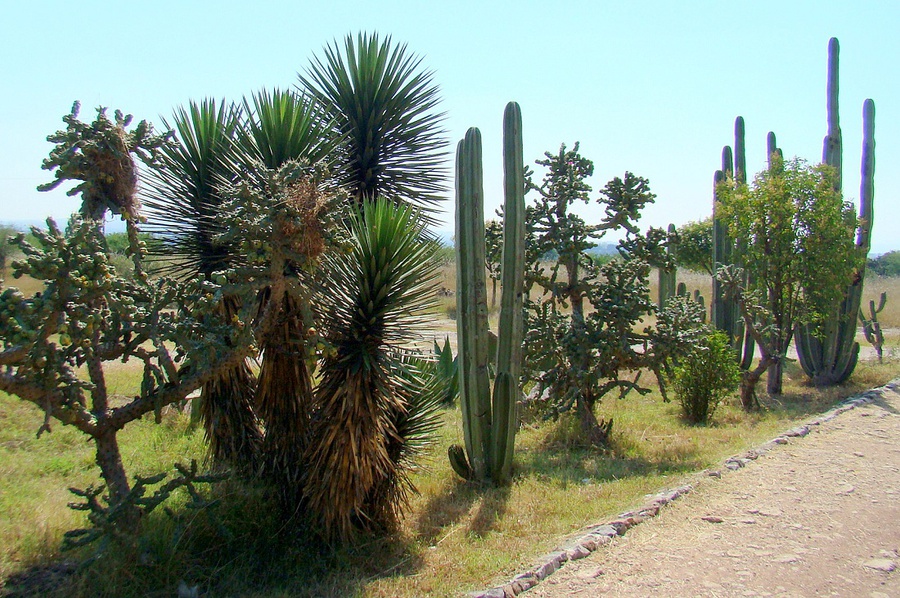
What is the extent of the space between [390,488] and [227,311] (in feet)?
6.11

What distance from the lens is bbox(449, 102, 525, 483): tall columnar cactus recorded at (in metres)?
6.43

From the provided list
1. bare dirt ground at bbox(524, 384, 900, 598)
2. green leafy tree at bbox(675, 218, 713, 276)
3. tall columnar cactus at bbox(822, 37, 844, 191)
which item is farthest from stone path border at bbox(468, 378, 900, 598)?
green leafy tree at bbox(675, 218, 713, 276)

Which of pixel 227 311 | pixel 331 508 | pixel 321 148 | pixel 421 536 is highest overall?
pixel 321 148

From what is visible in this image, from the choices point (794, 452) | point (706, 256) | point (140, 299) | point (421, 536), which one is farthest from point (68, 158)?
point (706, 256)

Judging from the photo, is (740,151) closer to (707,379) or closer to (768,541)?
(707,379)

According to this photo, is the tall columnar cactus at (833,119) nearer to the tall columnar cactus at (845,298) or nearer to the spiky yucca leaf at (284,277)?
the tall columnar cactus at (845,298)

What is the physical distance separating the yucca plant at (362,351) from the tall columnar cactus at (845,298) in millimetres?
9998

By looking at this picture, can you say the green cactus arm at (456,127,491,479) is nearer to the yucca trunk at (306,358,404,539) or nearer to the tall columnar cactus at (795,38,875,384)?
the yucca trunk at (306,358,404,539)

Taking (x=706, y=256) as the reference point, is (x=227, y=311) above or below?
below

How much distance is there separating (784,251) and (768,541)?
772 centimetres

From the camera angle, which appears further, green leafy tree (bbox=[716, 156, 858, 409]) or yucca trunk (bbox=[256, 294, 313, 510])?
green leafy tree (bbox=[716, 156, 858, 409])

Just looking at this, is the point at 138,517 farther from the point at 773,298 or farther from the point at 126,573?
the point at 773,298

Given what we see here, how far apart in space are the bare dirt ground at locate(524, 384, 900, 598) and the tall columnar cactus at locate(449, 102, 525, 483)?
1718 mm

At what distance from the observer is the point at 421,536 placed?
17.7 feet
